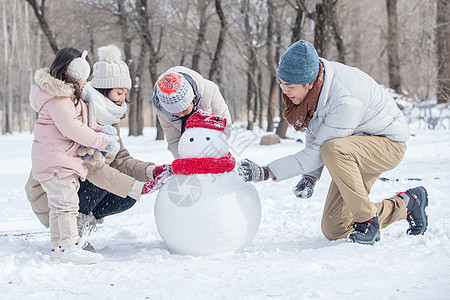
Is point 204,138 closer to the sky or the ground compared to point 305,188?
closer to the sky

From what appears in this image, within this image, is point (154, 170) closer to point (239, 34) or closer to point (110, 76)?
point (110, 76)

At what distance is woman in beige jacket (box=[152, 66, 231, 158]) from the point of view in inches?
123

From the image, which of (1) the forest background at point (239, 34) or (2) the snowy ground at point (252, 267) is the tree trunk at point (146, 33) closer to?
(1) the forest background at point (239, 34)

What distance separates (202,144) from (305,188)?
33.4 inches

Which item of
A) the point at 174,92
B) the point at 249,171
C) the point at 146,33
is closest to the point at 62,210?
the point at 174,92

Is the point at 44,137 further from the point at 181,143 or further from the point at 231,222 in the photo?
the point at 231,222

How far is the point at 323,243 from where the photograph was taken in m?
3.14

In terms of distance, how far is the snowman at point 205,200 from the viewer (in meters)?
2.78

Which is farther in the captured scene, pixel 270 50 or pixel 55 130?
pixel 270 50

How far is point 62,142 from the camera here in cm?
288

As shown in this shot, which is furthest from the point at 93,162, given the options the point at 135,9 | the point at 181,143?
the point at 135,9

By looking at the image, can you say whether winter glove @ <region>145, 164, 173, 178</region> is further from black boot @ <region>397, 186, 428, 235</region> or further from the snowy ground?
black boot @ <region>397, 186, 428, 235</region>

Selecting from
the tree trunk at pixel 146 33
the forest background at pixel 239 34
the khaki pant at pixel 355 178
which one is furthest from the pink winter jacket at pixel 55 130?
the tree trunk at pixel 146 33

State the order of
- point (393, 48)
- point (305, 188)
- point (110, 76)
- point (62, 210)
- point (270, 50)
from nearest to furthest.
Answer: point (62, 210) → point (305, 188) → point (110, 76) → point (393, 48) → point (270, 50)
